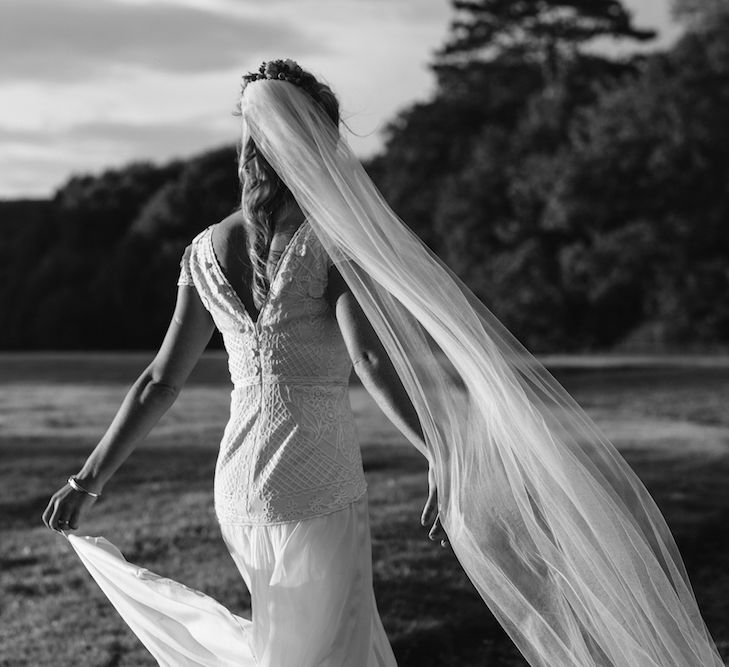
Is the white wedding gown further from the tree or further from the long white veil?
the tree

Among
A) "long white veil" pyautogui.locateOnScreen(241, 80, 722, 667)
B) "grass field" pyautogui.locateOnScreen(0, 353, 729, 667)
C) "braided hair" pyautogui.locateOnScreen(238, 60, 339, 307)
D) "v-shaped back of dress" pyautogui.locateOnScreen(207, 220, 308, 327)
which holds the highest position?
"braided hair" pyautogui.locateOnScreen(238, 60, 339, 307)

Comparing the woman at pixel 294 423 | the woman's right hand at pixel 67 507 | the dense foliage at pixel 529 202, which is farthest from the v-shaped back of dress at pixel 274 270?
the dense foliage at pixel 529 202

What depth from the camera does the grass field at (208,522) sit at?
5578 mm

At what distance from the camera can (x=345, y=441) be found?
3174 mm

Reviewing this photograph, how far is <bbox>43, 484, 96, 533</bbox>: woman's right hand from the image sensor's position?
3287mm

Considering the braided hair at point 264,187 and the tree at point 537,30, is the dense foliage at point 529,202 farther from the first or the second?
the braided hair at point 264,187

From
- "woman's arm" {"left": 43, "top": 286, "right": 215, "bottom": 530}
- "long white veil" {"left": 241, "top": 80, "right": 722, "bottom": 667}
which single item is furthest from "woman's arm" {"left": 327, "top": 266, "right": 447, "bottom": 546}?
"woman's arm" {"left": 43, "top": 286, "right": 215, "bottom": 530}

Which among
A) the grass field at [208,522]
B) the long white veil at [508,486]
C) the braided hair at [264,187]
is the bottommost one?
the grass field at [208,522]

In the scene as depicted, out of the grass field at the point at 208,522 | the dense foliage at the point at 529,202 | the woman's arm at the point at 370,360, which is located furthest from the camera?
the dense foliage at the point at 529,202

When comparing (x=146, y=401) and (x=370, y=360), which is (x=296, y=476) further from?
(x=146, y=401)

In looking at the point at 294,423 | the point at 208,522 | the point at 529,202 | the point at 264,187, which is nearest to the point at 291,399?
the point at 294,423

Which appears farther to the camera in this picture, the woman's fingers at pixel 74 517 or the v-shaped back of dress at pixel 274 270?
the woman's fingers at pixel 74 517

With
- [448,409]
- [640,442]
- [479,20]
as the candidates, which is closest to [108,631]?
[448,409]

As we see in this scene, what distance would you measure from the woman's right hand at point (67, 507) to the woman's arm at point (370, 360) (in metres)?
0.92
